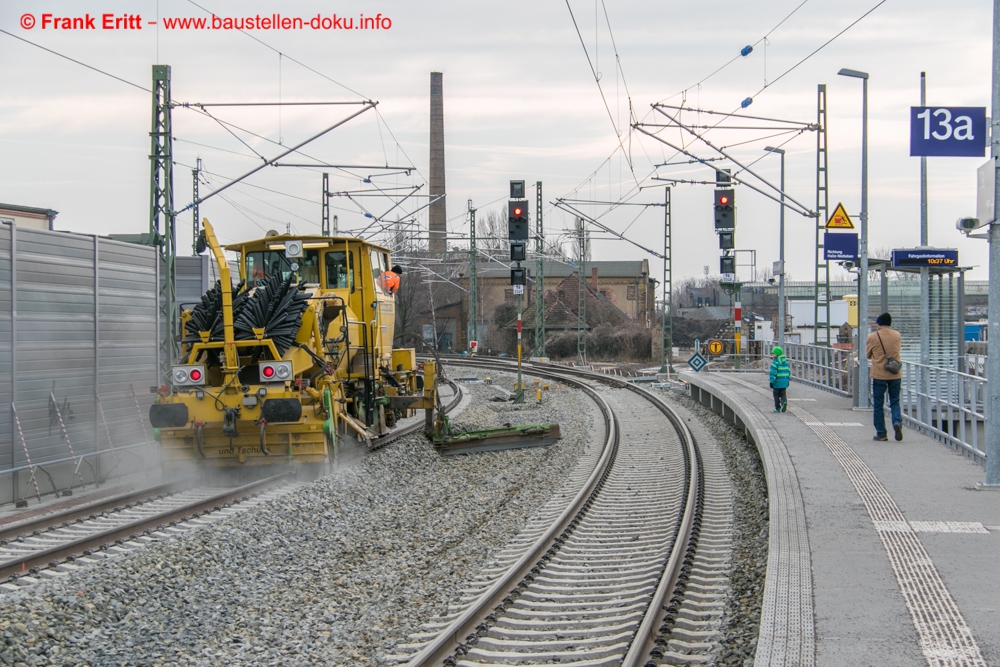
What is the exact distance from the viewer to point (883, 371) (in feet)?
42.2

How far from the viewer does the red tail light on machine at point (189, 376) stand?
11.6 meters

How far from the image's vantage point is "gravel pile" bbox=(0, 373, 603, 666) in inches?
245

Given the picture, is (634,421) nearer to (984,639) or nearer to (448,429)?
(448,429)

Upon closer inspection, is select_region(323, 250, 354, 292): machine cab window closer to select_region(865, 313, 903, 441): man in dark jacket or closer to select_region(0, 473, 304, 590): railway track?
select_region(0, 473, 304, 590): railway track

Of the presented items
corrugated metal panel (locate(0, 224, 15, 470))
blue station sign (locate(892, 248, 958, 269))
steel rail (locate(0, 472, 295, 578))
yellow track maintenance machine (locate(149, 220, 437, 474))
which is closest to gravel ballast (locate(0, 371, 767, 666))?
steel rail (locate(0, 472, 295, 578))

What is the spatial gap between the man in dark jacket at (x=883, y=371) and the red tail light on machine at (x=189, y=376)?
9.12 meters

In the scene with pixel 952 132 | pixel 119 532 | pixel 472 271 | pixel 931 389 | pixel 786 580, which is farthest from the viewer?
pixel 472 271

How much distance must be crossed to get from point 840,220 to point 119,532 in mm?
14782

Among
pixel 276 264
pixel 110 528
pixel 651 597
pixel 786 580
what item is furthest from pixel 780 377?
pixel 110 528

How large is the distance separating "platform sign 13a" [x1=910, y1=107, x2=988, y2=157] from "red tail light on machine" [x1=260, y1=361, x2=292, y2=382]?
780cm

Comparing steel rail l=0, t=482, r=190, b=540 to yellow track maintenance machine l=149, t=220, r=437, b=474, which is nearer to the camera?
steel rail l=0, t=482, r=190, b=540

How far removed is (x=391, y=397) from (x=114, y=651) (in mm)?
9224

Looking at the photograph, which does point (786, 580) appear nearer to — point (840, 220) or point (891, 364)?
point (891, 364)

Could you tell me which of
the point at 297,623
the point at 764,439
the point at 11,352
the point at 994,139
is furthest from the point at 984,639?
the point at 11,352
